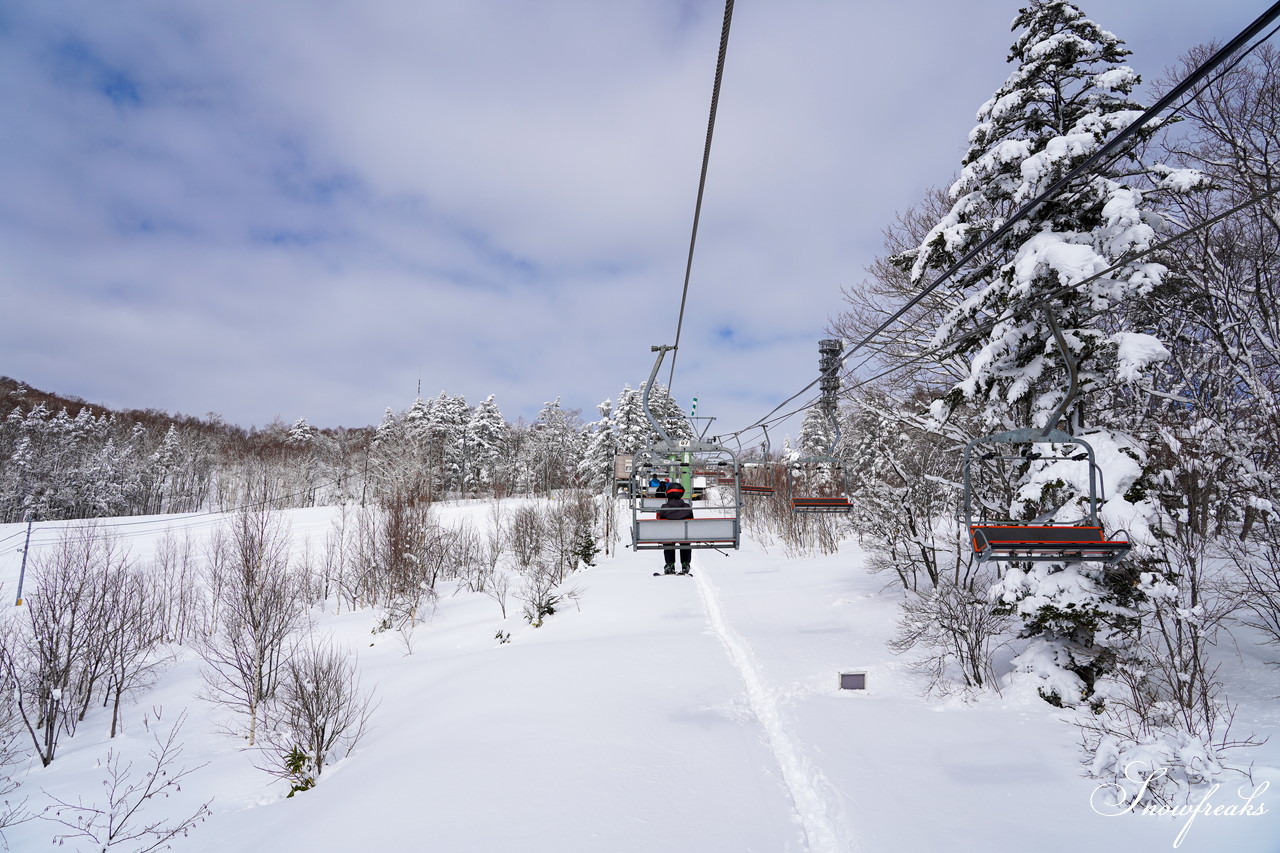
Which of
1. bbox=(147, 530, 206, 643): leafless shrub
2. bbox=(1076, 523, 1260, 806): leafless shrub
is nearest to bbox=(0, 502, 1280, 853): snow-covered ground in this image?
bbox=(1076, 523, 1260, 806): leafless shrub

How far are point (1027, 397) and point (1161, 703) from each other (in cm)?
586

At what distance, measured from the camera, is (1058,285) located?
9.58 metres

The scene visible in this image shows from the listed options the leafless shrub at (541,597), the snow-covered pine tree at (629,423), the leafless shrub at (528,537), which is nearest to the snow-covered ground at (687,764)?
the leafless shrub at (541,597)

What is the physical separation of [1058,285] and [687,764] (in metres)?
10.7

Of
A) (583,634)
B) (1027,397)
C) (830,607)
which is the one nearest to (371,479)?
(583,634)

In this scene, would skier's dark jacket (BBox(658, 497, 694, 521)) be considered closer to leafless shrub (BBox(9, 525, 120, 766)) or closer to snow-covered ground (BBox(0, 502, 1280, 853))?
snow-covered ground (BBox(0, 502, 1280, 853))

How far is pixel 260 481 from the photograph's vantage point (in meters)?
72.9

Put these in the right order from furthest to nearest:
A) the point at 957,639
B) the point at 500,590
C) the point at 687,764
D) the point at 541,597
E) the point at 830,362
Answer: the point at 500,590 → the point at 541,597 → the point at 830,362 → the point at 957,639 → the point at 687,764

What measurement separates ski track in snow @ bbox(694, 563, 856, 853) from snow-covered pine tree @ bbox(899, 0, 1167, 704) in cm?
489

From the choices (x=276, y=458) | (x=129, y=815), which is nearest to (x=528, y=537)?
(x=129, y=815)

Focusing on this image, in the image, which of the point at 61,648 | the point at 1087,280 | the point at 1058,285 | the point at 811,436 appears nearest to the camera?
the point at 1087,280

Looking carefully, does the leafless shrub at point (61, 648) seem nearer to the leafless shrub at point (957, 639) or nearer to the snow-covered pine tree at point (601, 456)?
the leafless shrub at point (957, 639)

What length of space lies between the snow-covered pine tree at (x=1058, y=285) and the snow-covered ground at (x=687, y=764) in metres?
2.61

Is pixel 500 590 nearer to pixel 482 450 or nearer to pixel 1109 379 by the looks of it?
pixel 1109 379
